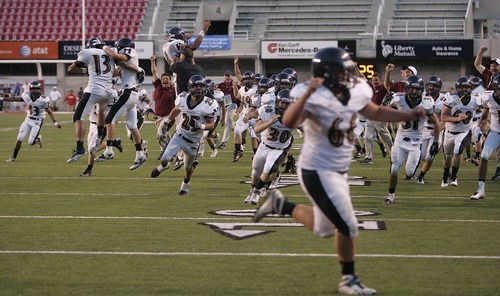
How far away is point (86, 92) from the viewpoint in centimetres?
1334

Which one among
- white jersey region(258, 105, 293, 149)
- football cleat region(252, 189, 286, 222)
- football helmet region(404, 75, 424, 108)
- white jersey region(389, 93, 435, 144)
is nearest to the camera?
football cleat region(252, 189, 286, 222)

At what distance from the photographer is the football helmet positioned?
35.2 feet

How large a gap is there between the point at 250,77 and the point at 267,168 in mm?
7924

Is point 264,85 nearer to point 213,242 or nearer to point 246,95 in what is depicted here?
point 246,95

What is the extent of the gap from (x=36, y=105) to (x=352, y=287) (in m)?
12.4

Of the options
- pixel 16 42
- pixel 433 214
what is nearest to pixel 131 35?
pixel 16 42

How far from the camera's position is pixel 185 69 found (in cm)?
1332

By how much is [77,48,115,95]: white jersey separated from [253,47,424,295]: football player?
7.77 m

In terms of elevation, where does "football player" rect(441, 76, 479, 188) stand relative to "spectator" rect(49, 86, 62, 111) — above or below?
above

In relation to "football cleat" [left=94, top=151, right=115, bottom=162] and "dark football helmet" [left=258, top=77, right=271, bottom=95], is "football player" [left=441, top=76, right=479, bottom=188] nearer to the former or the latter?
"dark football helmet" [left=258, top=77, right=271, bottom=95]

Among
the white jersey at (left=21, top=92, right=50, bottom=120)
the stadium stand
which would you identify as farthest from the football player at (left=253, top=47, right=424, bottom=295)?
the stadium stand

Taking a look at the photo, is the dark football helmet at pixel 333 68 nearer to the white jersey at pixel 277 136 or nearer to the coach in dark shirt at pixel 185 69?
the white jersey at pixel 277 136

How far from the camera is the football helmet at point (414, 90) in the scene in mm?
10727

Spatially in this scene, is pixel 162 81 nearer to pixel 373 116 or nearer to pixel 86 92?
pixel 86 92
